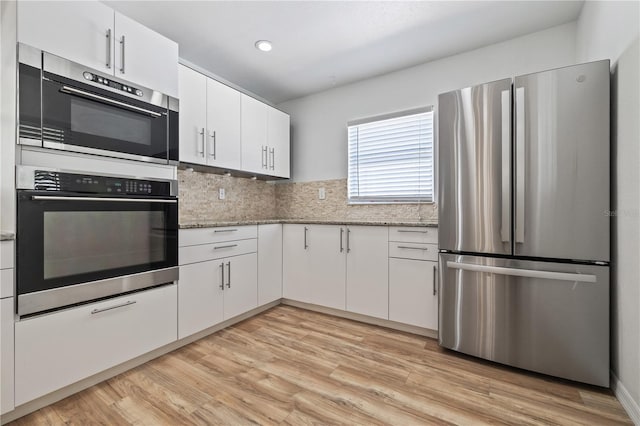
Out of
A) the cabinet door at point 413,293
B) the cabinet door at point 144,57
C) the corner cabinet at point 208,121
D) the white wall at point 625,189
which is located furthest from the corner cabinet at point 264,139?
the white wall at point 625,189

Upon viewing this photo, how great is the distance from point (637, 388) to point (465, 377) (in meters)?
0.78

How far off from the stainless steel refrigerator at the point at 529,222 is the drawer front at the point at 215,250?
1.69m

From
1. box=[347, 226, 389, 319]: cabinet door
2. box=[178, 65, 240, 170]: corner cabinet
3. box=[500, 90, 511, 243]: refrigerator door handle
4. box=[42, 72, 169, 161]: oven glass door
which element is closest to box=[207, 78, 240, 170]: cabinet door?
box=[178, 65, 240, 170]: corner cabinet

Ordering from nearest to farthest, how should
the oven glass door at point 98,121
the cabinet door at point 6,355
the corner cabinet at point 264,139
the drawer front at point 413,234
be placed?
1. the cabinet door at point 6,355
2. the oven glass door at point 98,121
3. the drawer front at point 413,234
4. the corner cabinet at point 264,139

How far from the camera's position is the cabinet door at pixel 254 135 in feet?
10.00

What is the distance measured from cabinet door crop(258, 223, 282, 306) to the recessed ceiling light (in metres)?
1.65

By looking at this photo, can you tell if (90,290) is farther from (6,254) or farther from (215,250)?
(215,250)

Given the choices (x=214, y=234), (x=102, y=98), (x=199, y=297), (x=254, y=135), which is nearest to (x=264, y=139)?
(x=254, y=135)

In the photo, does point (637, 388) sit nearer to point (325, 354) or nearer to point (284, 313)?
point (325, 354)

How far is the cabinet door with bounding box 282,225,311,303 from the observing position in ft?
10.0

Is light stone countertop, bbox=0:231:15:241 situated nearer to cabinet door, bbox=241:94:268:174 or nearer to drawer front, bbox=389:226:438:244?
cabinet door, bbox=241:94:268:174

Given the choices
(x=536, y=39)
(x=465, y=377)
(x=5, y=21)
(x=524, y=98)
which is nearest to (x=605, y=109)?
(x=524, y=98)

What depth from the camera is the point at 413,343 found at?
2.33m

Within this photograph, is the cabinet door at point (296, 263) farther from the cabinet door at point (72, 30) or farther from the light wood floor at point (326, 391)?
the cabinet door at point (72, 30)
